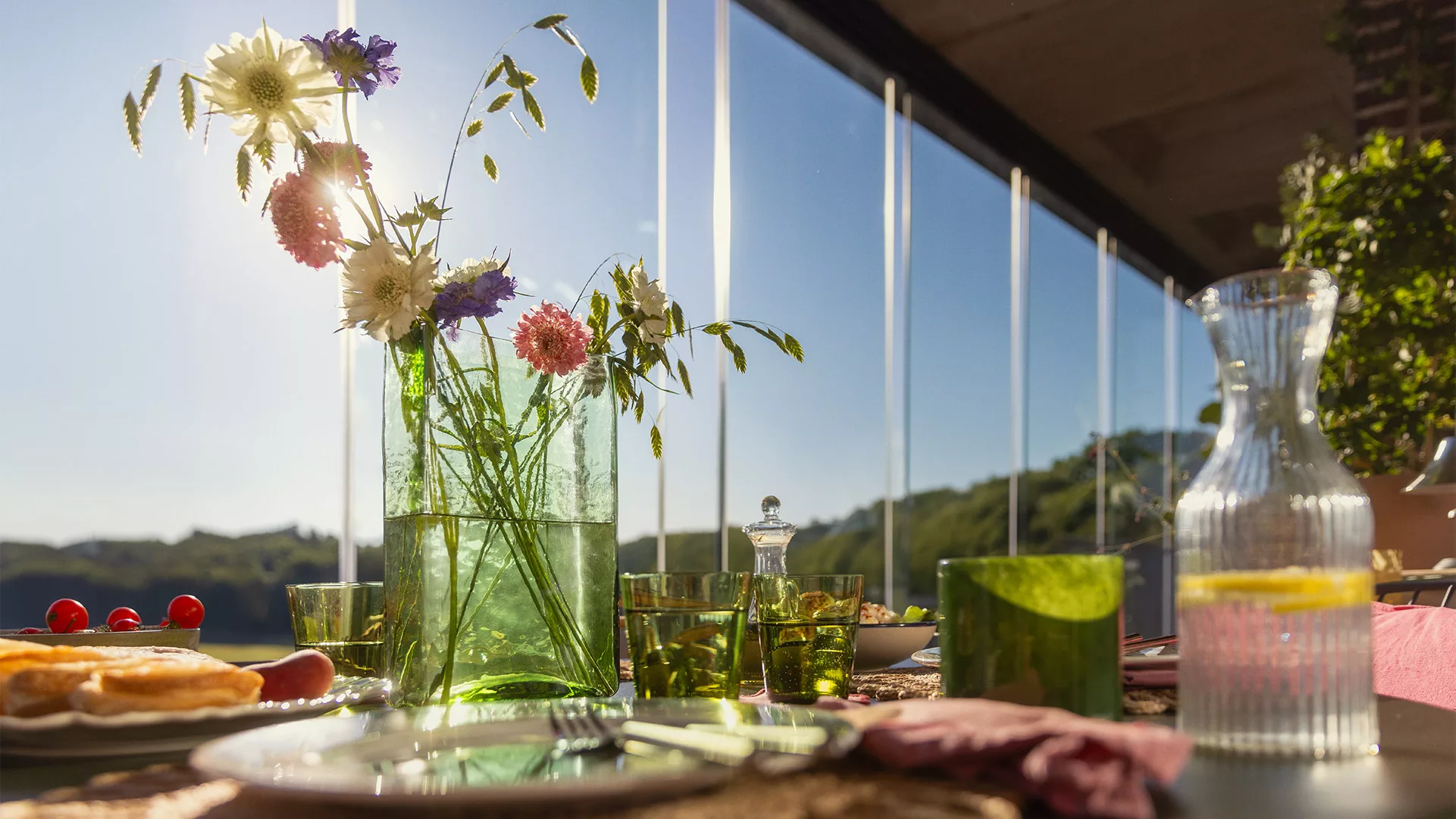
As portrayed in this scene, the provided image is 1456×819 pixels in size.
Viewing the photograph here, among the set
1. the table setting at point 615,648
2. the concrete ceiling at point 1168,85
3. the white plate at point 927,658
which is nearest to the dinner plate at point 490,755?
the table setting at point 615,648

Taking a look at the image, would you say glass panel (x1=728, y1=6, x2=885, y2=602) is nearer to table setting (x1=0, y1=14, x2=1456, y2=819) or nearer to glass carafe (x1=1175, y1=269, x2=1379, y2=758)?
table setting (x1=0, y1=14, x2=1456, y2=819)

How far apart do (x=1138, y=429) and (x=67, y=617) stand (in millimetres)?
7350

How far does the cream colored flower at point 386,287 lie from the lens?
2.28ft

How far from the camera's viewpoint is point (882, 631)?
97cm

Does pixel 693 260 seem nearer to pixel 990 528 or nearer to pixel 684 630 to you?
pixel 990 528

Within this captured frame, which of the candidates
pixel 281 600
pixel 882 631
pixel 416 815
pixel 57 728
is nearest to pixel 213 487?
pixel 281 600

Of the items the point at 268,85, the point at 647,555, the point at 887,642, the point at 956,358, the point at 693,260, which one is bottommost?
the point at 647,555

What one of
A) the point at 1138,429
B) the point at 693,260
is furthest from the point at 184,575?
the point at 1138,429

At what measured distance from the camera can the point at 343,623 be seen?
881mm

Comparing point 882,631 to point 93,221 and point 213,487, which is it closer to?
point 213,487

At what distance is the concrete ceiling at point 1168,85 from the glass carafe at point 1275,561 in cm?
429

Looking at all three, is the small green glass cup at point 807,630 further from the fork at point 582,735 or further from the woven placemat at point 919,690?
the fork at point 582,735

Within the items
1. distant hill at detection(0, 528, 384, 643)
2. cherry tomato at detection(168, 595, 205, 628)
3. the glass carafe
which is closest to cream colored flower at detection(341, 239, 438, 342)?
the glass carafe

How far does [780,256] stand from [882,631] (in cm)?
379
